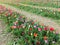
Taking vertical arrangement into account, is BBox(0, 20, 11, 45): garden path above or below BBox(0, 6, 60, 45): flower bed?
below

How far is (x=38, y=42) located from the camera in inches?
195

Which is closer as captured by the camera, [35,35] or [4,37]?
[35,35]

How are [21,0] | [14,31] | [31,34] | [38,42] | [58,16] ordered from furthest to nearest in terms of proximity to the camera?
[21,0], [58,16], [14,31], [31,34], [38,42]

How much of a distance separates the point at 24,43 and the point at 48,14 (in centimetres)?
535

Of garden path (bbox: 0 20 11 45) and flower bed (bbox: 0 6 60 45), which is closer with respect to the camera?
flower bed (bbox: 0 6 60 45)

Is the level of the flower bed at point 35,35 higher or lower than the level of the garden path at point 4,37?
higher

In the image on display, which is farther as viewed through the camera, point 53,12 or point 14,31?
point 53,12

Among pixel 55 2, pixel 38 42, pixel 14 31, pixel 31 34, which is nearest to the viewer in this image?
pixel 38 42

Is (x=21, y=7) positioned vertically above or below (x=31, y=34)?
below

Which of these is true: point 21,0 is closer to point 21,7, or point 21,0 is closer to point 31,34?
point 21,7

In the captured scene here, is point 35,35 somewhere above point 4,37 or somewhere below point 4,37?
above

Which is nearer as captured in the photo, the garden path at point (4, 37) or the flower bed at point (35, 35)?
the flower bed at point (35, 35)

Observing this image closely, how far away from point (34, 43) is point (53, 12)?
536 cm

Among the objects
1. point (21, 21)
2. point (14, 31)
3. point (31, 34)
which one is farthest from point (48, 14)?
point (31, 34)
